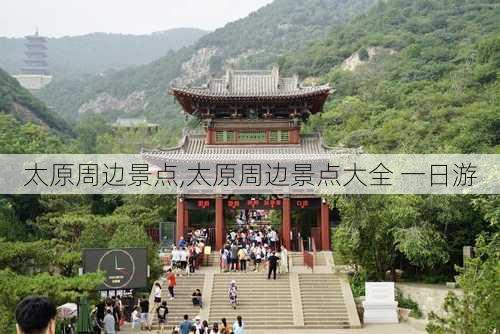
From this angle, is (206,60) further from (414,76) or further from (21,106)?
(414,76)

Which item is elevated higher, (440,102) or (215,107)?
(440,102)

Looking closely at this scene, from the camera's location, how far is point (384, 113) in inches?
2704

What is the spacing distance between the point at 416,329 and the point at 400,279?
5245 mm

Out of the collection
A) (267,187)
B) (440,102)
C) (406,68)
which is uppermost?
(406,68)

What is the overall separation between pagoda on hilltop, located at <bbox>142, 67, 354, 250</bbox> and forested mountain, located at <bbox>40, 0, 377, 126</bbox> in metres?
95.9

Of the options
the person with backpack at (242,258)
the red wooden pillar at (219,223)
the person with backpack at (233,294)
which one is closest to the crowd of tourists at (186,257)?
the red wooden pillar at (219,223)

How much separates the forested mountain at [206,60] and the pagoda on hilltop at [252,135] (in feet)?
315

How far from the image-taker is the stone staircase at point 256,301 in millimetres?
22516

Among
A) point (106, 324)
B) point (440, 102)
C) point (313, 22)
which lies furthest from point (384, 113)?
point (313, 22)

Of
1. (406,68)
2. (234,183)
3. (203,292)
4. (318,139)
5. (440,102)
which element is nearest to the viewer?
(203,292)

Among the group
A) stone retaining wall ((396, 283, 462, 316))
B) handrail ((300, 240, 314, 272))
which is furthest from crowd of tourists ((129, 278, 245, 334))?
stone retaining wall ((396, 283, 462, 316))

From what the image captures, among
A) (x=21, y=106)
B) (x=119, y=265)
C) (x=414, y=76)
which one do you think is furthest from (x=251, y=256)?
(x=21, y=106)

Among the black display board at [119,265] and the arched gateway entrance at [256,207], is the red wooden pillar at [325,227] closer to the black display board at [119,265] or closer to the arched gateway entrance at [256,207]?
the arched gateway entrance at [256,207]

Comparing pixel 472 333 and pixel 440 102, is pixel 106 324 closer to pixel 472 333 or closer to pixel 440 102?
pixel 472 333
